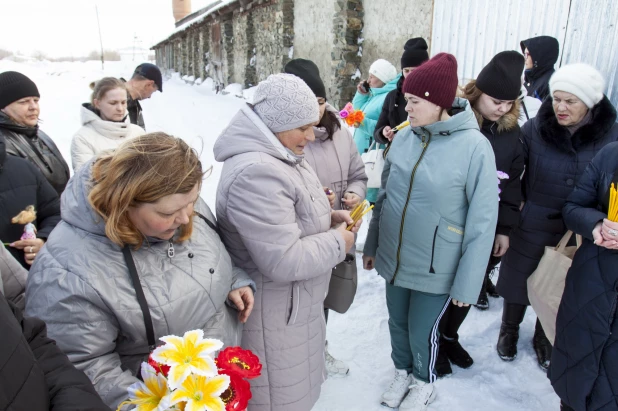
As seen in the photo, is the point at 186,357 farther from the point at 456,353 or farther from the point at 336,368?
the point at 456,353

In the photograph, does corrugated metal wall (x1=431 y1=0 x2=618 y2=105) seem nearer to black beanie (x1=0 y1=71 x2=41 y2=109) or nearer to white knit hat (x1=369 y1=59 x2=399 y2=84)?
white knit hat (x1=369 y1=59 x2=399 y2=84)

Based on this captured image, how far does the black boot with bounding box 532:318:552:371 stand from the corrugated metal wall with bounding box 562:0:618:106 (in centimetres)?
218

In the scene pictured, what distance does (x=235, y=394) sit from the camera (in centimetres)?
101

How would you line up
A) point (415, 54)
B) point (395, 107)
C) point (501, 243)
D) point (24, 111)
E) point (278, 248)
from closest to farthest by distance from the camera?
point (278, 248) → point (501, 243) → point (24, 111) → point (395, 107) → point (415, 54)

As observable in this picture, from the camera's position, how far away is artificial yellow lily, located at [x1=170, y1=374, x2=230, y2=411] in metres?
0.88

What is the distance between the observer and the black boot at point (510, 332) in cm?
291

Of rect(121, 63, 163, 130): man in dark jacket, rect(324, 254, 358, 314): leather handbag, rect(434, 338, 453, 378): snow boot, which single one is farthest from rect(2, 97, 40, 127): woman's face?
rect(434, 338, 453, 378): snow boot

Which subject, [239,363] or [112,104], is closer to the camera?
[239,363]

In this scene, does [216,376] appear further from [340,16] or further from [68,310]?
[340,16]

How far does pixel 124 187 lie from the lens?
46.1 inches

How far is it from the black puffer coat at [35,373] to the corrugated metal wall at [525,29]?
434 centimetres

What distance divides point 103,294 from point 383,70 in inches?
152

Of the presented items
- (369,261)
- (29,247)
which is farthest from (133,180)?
(369,261)

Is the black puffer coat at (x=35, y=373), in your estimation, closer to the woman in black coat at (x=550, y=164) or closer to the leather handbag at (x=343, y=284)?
the leather handbag at (x=343, y=284)
